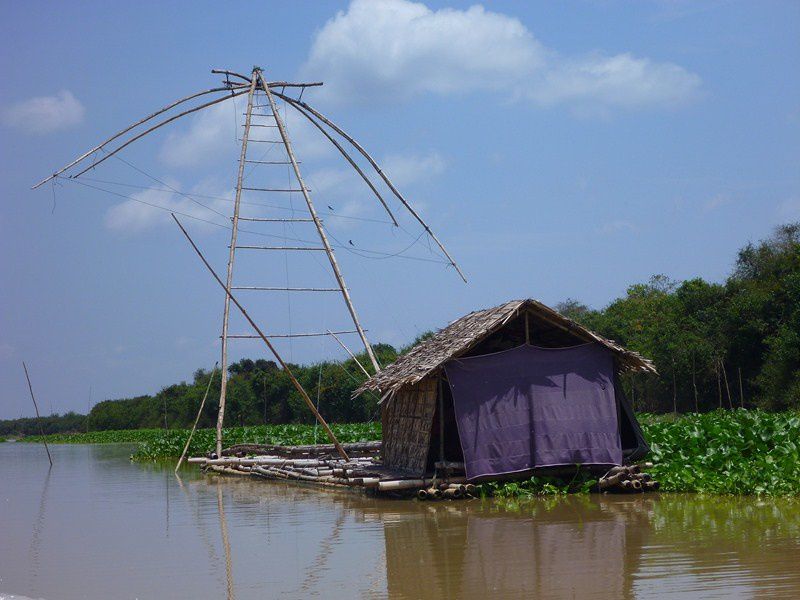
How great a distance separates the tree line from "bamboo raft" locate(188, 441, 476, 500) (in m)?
1.47

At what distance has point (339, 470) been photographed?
15.1 meters

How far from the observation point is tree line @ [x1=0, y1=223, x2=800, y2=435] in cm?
2311

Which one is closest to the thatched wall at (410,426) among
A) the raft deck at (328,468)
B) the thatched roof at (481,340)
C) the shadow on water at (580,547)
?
the raft deck at (328,468)

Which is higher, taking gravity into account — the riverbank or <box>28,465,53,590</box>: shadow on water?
→ the riverbank

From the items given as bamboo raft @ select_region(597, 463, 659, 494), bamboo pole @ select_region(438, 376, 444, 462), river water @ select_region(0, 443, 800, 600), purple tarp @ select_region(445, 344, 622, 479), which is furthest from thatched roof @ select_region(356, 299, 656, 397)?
river water @ select_region(0, 443, 800, 600)

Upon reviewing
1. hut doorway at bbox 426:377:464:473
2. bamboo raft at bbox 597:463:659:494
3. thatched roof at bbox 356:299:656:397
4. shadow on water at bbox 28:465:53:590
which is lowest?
shadow on water at bbox 28:465:53:590

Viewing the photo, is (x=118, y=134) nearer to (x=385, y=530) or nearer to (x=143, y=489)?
(x=143, y=489)

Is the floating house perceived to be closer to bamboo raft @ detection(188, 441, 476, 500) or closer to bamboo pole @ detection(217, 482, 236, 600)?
bamboo raft @ detection(188, 441, 476, 500)

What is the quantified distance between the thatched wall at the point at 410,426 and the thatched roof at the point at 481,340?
0.39 meters

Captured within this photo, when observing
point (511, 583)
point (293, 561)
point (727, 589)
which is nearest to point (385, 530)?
point (293, 561)

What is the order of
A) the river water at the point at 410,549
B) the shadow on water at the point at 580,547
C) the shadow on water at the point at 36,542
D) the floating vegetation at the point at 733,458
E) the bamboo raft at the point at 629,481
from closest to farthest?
the shadow on water at the point at 580,547
the river water at the point at 410,549
the shadow on water at the point at 36,542
the floating vegetation at the point at 733,458
the bamboo raft at the point at 629,481

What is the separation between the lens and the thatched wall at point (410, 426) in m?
12.9

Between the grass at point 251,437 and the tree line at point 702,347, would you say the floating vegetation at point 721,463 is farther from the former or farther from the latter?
the grass at point 251,437

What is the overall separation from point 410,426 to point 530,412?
2.09 meters
